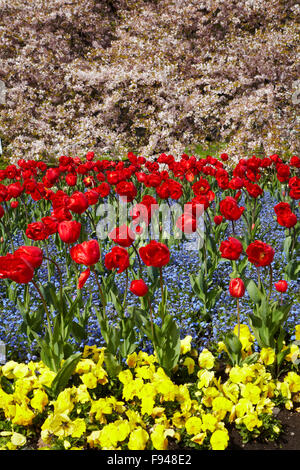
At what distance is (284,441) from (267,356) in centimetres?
56

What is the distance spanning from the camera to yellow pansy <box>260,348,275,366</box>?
2.82 m

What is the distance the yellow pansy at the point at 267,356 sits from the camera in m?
2.82

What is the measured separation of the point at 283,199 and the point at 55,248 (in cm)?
344

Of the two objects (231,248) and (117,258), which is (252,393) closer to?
(231,248)

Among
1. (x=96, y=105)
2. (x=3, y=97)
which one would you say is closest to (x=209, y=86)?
(x=96, y=105)

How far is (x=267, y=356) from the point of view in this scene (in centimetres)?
283

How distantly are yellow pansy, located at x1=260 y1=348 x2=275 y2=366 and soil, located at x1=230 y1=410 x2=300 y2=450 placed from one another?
37cm

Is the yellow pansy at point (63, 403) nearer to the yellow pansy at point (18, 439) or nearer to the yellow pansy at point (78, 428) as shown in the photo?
the yellow pansy at point (78, 428)

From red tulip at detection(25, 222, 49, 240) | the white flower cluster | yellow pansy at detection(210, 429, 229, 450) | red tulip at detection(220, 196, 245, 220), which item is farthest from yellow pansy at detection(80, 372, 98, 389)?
the white flower cluster

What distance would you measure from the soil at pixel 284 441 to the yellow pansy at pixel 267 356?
0.37 metres

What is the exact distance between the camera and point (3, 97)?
13.0 meters

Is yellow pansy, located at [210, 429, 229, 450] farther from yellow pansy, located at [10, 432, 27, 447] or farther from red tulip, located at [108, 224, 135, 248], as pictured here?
red tulip, located at [108, 224, 135, 248]

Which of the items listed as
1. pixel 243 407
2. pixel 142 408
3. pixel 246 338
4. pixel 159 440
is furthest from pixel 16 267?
pixel 246 338
